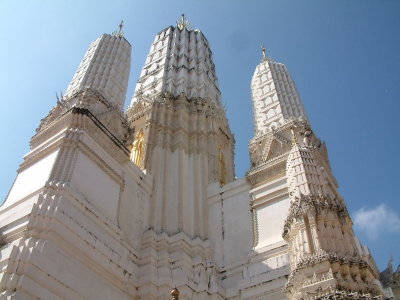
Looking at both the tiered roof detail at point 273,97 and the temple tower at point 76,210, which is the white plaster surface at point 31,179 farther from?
the tiered roof detail at point 273,97

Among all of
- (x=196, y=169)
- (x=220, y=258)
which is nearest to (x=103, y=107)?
(x=196, y=169)

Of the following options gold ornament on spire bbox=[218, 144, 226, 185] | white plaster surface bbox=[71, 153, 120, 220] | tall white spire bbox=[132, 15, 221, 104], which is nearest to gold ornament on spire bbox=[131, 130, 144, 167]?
tall white spire bbox=[132, 15, 221, 104]

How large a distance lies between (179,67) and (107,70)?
6646mm

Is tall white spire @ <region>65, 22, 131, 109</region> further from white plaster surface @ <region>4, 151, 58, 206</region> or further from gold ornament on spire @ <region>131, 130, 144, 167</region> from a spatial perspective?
white plaster surface @ <region>4, 151, 58, 206</region>

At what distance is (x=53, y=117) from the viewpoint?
21859 mm

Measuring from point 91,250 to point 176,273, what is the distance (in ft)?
13.1

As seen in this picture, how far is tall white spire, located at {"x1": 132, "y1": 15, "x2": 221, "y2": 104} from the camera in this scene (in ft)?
102

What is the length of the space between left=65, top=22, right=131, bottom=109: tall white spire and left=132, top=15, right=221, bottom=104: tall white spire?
82.8 inches

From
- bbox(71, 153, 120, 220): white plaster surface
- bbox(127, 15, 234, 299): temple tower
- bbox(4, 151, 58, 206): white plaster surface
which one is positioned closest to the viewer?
bbox(4, 151, 58, 206): white plaster surface

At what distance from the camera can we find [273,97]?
28656mm

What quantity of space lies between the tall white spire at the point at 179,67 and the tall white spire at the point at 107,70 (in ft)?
6.90

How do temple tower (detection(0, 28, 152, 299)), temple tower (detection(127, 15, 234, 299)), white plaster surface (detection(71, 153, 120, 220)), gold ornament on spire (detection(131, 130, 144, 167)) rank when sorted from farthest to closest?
gold ornament on spire (detection(131, 130, 144, 167)) → temple tower (detection(127, 15, 234, 299)) → white plaster surface (detection(71, 153, 120, 220)) → temple tower (detection(0, 28, 152, 299))

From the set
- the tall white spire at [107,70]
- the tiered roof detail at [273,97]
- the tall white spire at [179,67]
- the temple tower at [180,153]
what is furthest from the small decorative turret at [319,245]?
the tall white spire at [179,67]

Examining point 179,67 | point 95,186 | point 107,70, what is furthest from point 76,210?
point 179,67
